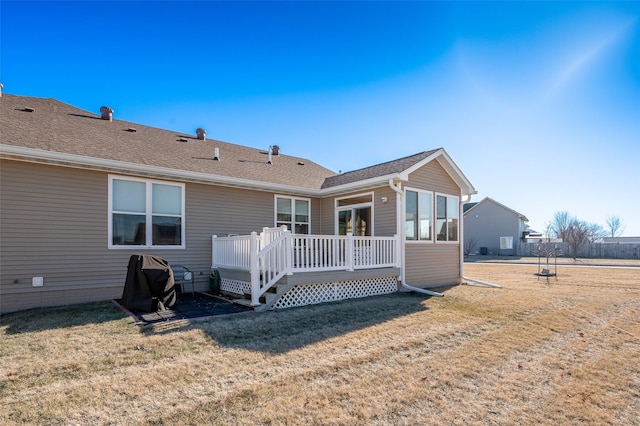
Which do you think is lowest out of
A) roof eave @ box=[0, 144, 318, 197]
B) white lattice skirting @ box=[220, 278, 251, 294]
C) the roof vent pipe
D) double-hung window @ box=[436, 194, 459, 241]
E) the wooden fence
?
the wooden fence

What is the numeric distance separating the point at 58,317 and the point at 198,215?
12.6 ft

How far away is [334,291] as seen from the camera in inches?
317

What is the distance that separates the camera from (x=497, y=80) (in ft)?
35.3

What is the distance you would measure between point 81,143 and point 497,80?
12.3m

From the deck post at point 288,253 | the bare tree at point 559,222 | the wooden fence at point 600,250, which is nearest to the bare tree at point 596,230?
the bare tree at point 559,222

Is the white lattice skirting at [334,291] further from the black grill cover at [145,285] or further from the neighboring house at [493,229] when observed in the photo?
the neighboring house at [493,229]

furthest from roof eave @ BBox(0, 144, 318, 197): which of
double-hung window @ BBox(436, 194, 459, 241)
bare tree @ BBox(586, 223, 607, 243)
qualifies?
bare tree @ BBox(586, 223, 607, 243)

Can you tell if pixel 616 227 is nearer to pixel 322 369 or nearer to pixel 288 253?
pixel 288 253

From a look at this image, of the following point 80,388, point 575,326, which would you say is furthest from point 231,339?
point 575,326

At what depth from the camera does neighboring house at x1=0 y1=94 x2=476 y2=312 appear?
6.86 metres

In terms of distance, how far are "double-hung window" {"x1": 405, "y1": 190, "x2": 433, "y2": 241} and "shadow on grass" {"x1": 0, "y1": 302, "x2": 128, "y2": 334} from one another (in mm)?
7478

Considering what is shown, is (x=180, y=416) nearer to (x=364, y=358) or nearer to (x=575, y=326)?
(x=364, y=358)

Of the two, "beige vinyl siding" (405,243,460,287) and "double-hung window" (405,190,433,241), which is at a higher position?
"double-hung window" (405,190,433,241)

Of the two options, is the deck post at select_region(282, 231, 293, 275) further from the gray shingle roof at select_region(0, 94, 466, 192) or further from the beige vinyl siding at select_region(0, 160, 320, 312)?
the beige vinyl siding at select_region(0, 160, 320, 312)
